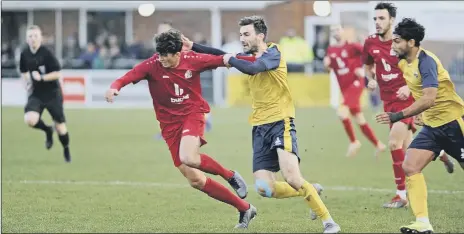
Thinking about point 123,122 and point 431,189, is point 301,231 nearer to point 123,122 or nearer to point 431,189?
point 431,189

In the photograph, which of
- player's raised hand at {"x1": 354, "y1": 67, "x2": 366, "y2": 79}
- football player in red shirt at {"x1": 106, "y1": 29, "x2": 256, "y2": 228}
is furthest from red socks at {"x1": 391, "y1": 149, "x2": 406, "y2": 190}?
player's raised hand at {"x1": 354, "y1": 67, "x2": 366, "y2": 79}

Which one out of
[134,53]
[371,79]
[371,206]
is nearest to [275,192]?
[371,206]

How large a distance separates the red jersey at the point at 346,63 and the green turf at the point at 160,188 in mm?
1305

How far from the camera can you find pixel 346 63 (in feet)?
54.5

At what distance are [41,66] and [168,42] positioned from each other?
6432mm

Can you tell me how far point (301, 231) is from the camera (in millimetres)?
8883

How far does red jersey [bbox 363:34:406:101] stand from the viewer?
11172mm

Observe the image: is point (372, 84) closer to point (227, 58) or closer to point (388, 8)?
point (388, 8)

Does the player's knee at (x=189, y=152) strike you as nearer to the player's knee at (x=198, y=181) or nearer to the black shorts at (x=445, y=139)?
the player's knee at (x=198, y=181)

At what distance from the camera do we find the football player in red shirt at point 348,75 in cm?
1609

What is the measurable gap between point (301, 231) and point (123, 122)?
15.8 metres

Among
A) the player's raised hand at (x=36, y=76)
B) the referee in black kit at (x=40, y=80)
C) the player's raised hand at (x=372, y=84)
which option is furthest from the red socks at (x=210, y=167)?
the referee in black kit at (x=40, y=80)

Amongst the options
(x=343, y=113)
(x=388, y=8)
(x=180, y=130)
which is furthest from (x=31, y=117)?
(x=388, y=8)

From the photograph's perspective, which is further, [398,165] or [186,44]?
[398,165]
